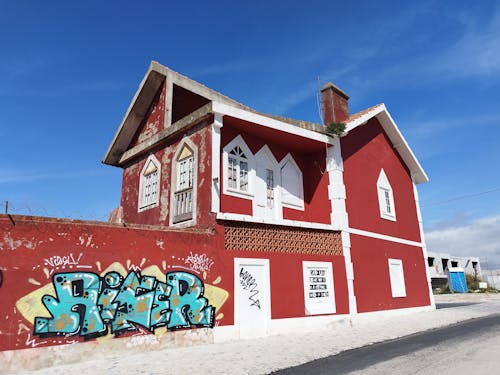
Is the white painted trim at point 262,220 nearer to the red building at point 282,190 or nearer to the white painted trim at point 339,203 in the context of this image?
the red building at point 282,190

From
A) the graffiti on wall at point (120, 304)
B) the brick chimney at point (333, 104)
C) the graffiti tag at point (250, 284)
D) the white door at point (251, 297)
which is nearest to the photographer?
the graffiti on wall at point (120, 304)

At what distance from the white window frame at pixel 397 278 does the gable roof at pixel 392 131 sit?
572 cm

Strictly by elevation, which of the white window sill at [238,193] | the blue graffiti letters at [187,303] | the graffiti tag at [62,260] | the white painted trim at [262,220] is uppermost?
the white window sill at [238,193]

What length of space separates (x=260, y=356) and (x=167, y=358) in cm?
194

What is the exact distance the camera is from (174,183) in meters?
12.9

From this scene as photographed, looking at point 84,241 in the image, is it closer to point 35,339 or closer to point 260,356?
point 35,339

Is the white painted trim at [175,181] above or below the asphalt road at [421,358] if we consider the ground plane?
above

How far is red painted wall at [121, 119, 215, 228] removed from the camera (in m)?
11.1

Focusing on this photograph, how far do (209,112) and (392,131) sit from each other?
10.9 m

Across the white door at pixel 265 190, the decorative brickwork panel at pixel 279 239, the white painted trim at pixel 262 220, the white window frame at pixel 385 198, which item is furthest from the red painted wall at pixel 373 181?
the white door at pixel 265 190

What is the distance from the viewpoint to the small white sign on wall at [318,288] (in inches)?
474

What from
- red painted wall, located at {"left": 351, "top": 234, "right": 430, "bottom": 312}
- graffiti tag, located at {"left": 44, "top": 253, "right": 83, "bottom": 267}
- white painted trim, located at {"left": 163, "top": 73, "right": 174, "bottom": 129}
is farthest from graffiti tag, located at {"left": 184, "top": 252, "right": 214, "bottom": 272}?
white painted trim, located at {"left": 163, "top": 73, "right": 174, "bottom": 129}

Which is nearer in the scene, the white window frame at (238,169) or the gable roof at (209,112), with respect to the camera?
the white window frame at (238,169)

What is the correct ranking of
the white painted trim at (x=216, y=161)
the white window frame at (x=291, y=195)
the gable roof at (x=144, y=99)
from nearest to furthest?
the white painted trim at (x=216, y=161)
the gable roof at (x=144, y=99)
the white window frame at (x=291, y=195)
